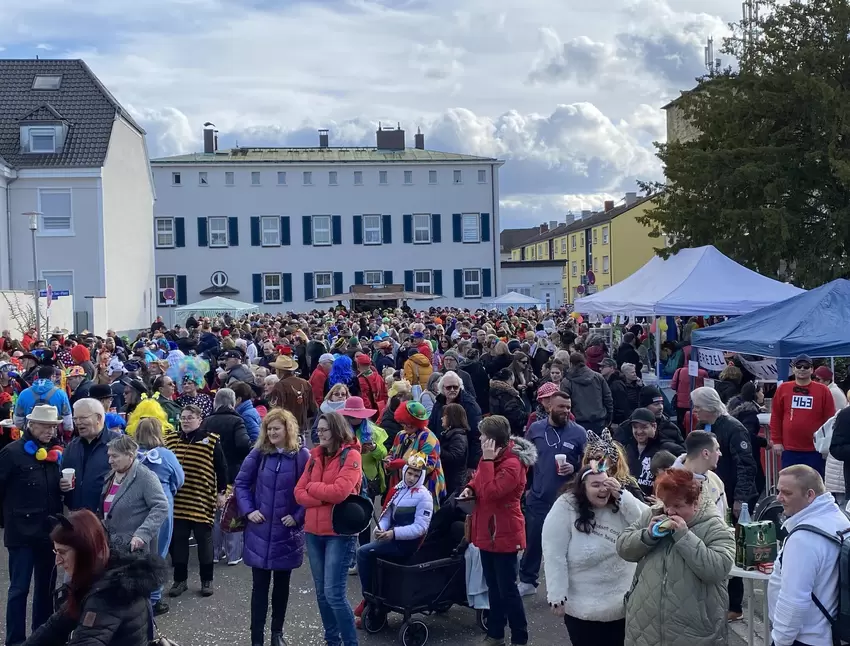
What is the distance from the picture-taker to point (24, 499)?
6.25 m

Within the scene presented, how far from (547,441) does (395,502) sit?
1.61m

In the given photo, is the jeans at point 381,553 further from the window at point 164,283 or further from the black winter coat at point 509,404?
the window at point 164,283

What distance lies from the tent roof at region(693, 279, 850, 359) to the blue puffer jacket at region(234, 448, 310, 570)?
22.5 feet

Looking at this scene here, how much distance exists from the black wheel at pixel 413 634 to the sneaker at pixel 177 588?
2.32 metres

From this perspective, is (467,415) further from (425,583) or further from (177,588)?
(177,588)

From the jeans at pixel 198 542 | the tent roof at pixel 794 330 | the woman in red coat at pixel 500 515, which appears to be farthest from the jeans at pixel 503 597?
the tent roof at pixel 794 330

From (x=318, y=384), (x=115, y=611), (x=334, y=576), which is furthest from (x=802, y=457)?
(x=115, y=611)

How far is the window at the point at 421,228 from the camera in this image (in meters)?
50.2

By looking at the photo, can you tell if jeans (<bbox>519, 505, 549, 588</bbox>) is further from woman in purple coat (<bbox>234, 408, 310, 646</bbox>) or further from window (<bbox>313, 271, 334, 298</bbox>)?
window (<bbox>313, 271, 334, 298</bbox>)

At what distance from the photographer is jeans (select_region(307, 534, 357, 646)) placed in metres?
5.93

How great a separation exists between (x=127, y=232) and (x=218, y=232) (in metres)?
13.4

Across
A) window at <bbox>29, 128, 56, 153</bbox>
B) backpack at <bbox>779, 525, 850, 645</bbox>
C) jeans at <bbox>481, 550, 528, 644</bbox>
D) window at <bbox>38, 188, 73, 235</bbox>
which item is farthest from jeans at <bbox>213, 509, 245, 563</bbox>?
window at <bbox>29, 128, 56, 153</bbox>

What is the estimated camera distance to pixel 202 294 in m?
49.0

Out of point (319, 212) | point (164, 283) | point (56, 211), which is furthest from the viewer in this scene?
point (319, 212)
